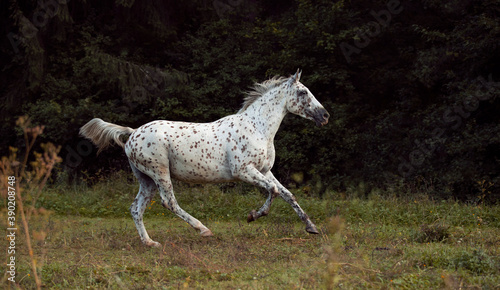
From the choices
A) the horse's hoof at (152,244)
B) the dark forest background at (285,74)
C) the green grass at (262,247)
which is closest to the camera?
the green grass at (262,247)

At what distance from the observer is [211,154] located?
23.1 feet

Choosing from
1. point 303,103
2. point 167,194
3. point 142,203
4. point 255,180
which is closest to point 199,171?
point 167,194

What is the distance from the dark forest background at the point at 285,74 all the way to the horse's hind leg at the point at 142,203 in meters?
6.24

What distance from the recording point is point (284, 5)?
1800 centimetres

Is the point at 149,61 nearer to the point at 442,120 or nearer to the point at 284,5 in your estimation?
the point at 284,5

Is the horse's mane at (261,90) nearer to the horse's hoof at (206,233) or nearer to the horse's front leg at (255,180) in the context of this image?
the horse's front leg at (255,180)

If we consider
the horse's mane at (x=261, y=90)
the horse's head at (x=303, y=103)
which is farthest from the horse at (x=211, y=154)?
the horse's mane at (x=261, y=90)

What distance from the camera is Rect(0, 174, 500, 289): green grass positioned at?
→ 4445 millimetres

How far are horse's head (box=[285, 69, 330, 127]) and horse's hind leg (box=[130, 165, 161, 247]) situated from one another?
2.36m

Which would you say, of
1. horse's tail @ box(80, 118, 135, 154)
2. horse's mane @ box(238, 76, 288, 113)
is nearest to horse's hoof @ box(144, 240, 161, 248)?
horse's tail @ box(80, 118, 135, 154)

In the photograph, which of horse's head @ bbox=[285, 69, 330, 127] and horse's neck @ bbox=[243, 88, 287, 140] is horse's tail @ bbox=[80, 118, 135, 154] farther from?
horse's head @ bbox=[285, 69, 330, 127]

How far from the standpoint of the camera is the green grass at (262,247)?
4.45 metres

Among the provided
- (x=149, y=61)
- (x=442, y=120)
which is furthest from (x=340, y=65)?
(x=149, y=61)

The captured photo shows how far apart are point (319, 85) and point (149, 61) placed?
19.1ft
